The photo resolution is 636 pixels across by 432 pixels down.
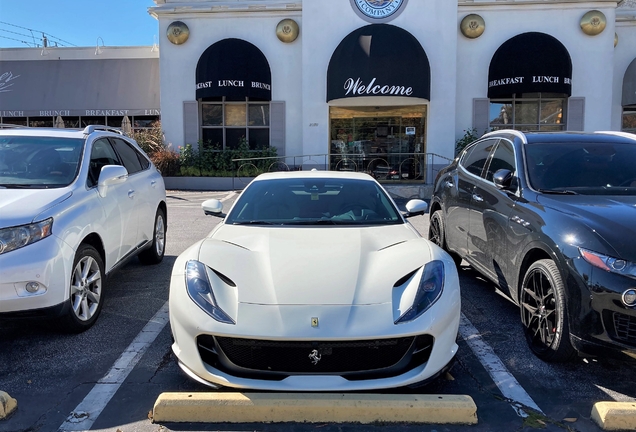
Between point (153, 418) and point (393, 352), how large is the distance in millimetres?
1437

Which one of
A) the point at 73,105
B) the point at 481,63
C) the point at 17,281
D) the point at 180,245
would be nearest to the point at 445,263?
the point at 17,281

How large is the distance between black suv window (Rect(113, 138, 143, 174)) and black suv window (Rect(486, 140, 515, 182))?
4.06 metres

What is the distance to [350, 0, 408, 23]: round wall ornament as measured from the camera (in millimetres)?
16375

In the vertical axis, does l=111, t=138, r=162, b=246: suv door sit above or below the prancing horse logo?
above

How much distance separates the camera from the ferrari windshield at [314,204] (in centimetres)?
420

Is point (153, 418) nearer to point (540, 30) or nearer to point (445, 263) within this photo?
point (445, 263)

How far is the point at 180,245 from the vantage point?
7.98 metres

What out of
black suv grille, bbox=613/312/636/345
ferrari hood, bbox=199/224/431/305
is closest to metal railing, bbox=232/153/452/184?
ferrari hood, bbox=199/224/431/305

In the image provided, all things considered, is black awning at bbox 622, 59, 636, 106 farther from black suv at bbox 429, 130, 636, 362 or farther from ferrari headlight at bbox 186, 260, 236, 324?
ferrari headlight at bbox 186, 260, 236, 324

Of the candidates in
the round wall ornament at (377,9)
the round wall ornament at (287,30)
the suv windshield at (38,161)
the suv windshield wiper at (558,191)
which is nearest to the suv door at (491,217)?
the suv windshield wiper at (558,191)

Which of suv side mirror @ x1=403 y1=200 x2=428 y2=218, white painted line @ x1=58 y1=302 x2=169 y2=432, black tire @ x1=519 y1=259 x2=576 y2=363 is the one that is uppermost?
suv side mirror @ x1=403 y1=200 x2=428 y2=218

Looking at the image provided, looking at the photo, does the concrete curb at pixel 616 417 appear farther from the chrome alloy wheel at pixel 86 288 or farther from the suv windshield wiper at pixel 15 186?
the suv windshield wiper at pixel 15 186

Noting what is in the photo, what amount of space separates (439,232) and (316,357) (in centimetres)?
427

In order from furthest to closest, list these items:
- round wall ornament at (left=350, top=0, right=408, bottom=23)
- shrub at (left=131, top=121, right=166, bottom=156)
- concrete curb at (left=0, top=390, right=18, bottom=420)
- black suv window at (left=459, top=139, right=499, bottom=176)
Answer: shrub at (left=131, top=121, right=166, bottom=156) → round wall ornament at (left=350, top=0, right=408, bottom=23) → black suv window at (left=459, top=139, right=499, bottom=176) → concrete curb at (left=0, top=390, right=18, bottom=420)
